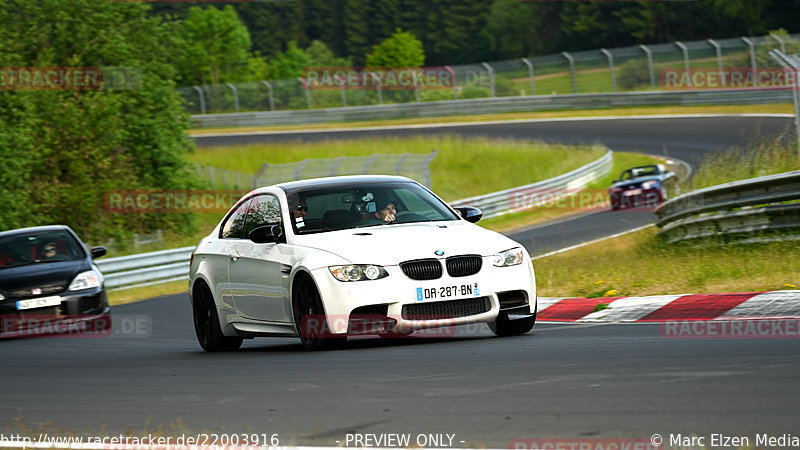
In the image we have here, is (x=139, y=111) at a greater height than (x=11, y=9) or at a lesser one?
lesser

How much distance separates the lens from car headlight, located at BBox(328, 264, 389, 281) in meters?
8.62

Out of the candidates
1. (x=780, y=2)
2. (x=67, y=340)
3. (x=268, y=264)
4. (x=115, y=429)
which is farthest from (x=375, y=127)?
(x=115, y=429)

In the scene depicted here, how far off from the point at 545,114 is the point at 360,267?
46.2 m

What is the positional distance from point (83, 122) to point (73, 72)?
5.28ft

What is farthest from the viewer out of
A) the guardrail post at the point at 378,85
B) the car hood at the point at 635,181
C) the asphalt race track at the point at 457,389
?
the guardrail post at the point at 378,85

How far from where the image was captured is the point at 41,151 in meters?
30.0

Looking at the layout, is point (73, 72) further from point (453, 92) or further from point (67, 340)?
point (453, 92)

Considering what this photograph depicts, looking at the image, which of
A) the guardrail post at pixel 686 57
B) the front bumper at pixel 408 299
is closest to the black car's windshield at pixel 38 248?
the front bumper at pixel 408 299

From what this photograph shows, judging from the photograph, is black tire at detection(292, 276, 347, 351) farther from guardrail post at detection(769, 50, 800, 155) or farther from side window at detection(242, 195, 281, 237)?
guardrail post at detection(769, 50, 800, 155)

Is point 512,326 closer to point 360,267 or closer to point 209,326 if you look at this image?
point 360,267

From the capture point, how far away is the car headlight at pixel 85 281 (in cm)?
1523

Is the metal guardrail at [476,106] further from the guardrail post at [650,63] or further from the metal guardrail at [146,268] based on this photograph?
the metal guardrail at [146,268]

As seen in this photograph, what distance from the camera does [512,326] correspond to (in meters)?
9.37

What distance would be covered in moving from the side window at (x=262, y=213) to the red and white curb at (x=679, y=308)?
294 cm
